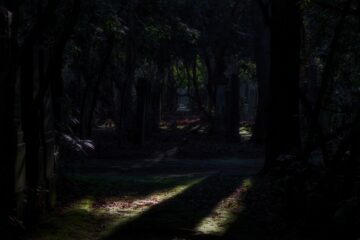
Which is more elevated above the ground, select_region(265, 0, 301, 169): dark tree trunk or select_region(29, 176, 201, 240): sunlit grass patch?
select_region(265, 0, 301, 169): dark tree trunk

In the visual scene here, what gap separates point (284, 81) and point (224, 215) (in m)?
2.88

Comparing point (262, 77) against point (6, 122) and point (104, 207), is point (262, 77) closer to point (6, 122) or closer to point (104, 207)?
point (104, 207)

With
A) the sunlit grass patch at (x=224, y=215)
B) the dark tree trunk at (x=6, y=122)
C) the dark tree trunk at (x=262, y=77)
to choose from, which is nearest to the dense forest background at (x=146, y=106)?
the dark tree trunk at (x=6, y=122)

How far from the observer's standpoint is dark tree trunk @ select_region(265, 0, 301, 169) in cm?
908

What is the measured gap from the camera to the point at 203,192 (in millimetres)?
8250

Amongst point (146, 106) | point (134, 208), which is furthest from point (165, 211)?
point (146, 106)

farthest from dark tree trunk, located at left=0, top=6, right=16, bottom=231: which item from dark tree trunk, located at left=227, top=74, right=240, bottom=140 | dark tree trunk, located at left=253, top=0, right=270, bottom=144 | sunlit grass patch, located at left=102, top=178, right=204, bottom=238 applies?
dark tree trunk, located at left=253, top=0, right=270, bottom=144

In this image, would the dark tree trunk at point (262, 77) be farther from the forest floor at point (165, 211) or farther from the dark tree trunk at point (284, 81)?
the dark tree trunk at point (284, 81)

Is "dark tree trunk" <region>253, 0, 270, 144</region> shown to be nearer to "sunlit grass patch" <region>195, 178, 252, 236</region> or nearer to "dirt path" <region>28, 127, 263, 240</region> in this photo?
"dirt path" <region>28, 127, 263, 240</region>

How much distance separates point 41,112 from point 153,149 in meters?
12.1

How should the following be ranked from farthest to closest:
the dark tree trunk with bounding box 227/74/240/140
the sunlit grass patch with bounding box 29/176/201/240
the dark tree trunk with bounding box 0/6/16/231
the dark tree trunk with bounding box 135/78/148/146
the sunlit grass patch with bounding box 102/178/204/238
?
the dark tree trunk with bounding box 227/74/240/140 < the dark tree trunk with bounding box 135/78/148/146 < the sunlit grass patch with bounding box 102/178/204/238 < the sunlit grass patch with bounding box 29/176/201/240 < the dark tree trunk with bounding box 0/6/16/231

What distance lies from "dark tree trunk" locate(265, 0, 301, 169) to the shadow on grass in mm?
939

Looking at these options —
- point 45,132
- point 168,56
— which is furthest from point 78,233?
point 168,56

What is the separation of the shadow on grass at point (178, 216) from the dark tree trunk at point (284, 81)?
94 cm
